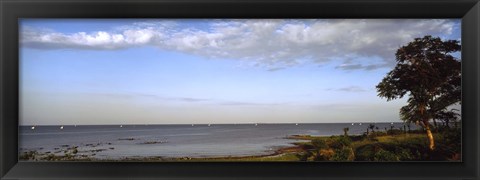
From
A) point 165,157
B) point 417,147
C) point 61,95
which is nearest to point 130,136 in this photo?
point 165,157

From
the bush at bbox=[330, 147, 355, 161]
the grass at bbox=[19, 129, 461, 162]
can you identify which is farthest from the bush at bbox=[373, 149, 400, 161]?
the bush at bbox=[330, 147, 355, 161]

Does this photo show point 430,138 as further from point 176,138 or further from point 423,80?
point 176,138

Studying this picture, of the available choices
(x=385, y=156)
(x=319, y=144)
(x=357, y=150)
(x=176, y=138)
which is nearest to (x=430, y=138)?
(x=385, y=156)

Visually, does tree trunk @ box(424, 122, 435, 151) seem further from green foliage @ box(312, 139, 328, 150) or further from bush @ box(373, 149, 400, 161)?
green foliage @ box(312, 139, 328, 150)

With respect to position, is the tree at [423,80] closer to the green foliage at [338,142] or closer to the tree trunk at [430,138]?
the tree trunk at [430,138]

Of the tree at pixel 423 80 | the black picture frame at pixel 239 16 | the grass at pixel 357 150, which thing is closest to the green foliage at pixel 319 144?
the grass at pixel 357 150

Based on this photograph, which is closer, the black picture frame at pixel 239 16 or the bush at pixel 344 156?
the black picture frame at pixel 239 16

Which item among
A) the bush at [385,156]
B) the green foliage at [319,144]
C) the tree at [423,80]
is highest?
the tree at [423,80]
